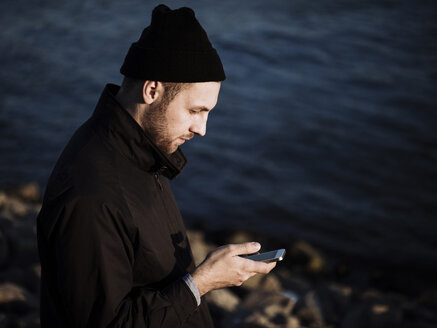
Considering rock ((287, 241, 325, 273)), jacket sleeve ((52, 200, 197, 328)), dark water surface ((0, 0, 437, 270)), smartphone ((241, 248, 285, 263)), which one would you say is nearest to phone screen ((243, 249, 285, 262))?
smartphone ((241, 248, 285, 263))

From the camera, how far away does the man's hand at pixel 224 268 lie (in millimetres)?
2371

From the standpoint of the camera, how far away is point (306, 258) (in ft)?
31.6

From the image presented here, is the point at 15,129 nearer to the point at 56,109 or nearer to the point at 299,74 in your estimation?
the point at 56,109

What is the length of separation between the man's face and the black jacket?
8cm

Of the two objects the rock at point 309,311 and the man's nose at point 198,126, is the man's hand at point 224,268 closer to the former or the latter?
the man's nose at point 198,126

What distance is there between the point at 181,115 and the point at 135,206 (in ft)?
1.60

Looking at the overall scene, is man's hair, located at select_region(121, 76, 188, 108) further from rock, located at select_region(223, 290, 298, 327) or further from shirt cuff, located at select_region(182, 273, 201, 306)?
rock, located at select_region(223, 290, 298, 327)

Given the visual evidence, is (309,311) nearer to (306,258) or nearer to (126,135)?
(306,258)

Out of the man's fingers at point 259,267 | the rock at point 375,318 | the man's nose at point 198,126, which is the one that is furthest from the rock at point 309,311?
the man's nose at point 198,126

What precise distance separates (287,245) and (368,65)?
9964 millimetres

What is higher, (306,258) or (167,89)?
(167,89)

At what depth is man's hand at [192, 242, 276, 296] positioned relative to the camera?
2.37 m

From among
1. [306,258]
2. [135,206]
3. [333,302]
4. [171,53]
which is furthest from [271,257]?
[306,258]

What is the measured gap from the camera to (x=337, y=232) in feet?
35.4
